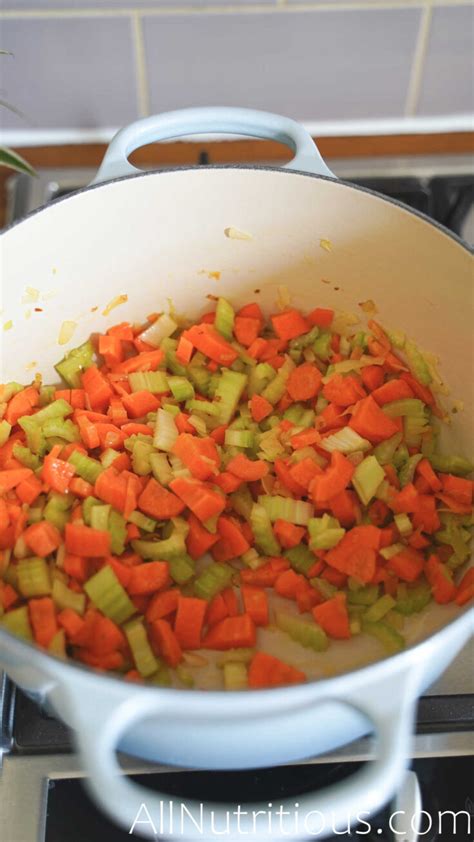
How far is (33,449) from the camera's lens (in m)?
1.10

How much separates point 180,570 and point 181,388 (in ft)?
0.88

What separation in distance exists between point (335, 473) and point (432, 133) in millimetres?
725

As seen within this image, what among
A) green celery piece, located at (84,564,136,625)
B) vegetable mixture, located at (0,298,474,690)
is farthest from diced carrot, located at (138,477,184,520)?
green celery piece, located at (84,564,136,625)

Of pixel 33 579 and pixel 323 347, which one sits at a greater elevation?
pixel 323 347

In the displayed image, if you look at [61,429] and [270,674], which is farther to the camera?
[61,429]

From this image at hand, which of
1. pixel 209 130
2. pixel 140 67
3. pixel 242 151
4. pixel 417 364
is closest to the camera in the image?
pixel 209 130

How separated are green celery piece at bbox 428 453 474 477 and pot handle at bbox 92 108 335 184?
397 millimetres

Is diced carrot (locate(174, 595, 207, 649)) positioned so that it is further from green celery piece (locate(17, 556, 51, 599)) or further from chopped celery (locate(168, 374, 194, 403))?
chopped celery (locate(168, 374, 194, 403))

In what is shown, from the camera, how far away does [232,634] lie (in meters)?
0.98

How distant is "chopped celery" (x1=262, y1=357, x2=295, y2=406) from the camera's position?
1.17m

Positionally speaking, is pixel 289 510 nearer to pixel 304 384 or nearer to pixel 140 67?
pixel 304 384

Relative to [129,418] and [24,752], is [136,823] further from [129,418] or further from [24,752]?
[129,418]

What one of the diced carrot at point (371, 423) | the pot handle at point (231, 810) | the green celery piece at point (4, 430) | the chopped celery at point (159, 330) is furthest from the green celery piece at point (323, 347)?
the pot handle at point (231, 810)

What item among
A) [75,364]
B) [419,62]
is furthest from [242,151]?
[75,364]
